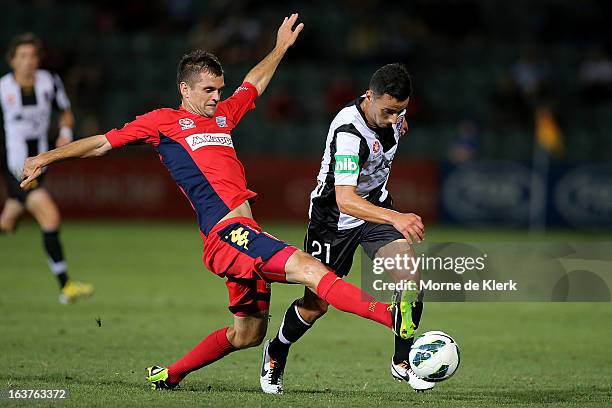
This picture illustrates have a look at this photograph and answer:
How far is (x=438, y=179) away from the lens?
2030 cm

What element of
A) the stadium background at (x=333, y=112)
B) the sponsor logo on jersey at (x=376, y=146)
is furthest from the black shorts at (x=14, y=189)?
the sponsor logo on jersey at (x=376, y=146)

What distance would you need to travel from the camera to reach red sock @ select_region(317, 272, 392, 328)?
6.02 metres

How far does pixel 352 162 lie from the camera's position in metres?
6.63

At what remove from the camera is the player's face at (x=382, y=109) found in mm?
6668

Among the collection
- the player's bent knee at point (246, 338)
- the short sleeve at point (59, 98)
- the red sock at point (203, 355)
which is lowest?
the red sock at point (203, 355)

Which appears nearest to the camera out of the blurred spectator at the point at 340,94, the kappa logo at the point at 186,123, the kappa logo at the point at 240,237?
the kappa logo at the point at 240,237

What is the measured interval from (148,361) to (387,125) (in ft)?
8.79

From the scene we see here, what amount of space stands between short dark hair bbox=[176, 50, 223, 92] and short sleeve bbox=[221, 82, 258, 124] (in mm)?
414

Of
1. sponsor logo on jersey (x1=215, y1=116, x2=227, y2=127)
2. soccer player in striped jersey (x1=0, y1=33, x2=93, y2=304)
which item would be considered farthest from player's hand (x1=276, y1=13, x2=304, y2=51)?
soccer player in striped jersey (x1=0, y1=33, x2=93, y2=304)

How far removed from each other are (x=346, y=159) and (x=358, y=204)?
37cm

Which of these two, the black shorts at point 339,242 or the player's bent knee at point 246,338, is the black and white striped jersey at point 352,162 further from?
the player's bent knee at point 246,338

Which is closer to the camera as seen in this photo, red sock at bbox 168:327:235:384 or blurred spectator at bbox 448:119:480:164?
red sock at bbox 168:327:235:384

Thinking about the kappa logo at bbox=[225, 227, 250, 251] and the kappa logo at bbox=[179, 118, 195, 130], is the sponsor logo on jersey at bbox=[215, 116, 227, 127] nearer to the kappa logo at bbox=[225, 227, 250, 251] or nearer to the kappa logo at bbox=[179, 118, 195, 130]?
the kappa logo at bbox=[179, 118, 195, 130]

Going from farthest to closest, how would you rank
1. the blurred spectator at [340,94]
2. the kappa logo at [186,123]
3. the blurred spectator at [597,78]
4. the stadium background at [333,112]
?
the blurred spectator at [597,78], the blurred spectator at [340,94], the stadium background at [333,112], the kappa logo at [186,123]
